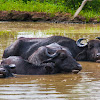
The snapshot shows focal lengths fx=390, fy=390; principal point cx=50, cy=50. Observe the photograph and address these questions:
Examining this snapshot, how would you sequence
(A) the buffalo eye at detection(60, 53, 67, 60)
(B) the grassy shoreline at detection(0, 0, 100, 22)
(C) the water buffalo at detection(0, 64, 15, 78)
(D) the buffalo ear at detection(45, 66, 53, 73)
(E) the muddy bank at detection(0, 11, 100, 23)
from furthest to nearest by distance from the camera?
(B) the grassy shoreline at detection(0, 0, 100, 22) < (E) the muddy bank at detection(0, 11, 100, 23) < (A) the buffalo eye at detection(60, 53, 67, 60) < (D) the buffalo ear at detection(45, 66, 53, 73) < (C) the water buffalo at detection(0, 64, 15, 78)

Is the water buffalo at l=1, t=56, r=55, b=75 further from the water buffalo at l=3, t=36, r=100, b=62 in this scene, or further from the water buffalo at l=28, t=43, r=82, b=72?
the water buffalo at l=3, t=36, r=100, b=62

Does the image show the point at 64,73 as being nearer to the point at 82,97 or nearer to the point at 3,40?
the point at 82,97

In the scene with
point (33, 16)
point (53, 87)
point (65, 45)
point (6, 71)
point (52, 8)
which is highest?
point (52, 8)

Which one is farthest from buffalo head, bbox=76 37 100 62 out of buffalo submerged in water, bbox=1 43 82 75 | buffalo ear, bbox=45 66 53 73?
buffalo ear, bbox=45 66 53 73

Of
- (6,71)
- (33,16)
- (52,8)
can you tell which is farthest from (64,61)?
(52,8)

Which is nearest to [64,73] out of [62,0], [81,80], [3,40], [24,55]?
[81,80]

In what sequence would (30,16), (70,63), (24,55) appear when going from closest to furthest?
A: (70,63) < (24,55) < (30,16)

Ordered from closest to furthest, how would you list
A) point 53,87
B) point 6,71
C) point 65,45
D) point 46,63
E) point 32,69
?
1. point 53,87
2. point 6,71
3. point 32,69
4. point 46,63
5. point 65,45

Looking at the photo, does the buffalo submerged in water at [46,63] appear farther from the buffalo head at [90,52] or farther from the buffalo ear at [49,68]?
the buffalo head at [90,52]

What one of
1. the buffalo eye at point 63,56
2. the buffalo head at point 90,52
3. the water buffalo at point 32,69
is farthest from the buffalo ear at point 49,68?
the buffalo head at point 90,52

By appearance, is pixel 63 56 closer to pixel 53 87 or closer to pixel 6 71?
pixel 6 71

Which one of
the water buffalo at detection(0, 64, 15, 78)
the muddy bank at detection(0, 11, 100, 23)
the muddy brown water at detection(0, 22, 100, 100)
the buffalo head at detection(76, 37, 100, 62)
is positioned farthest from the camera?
the muddy bank at detection(0, 11, 100, 23)

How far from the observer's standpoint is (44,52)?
334 inches

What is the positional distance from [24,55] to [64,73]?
6.81 ft
